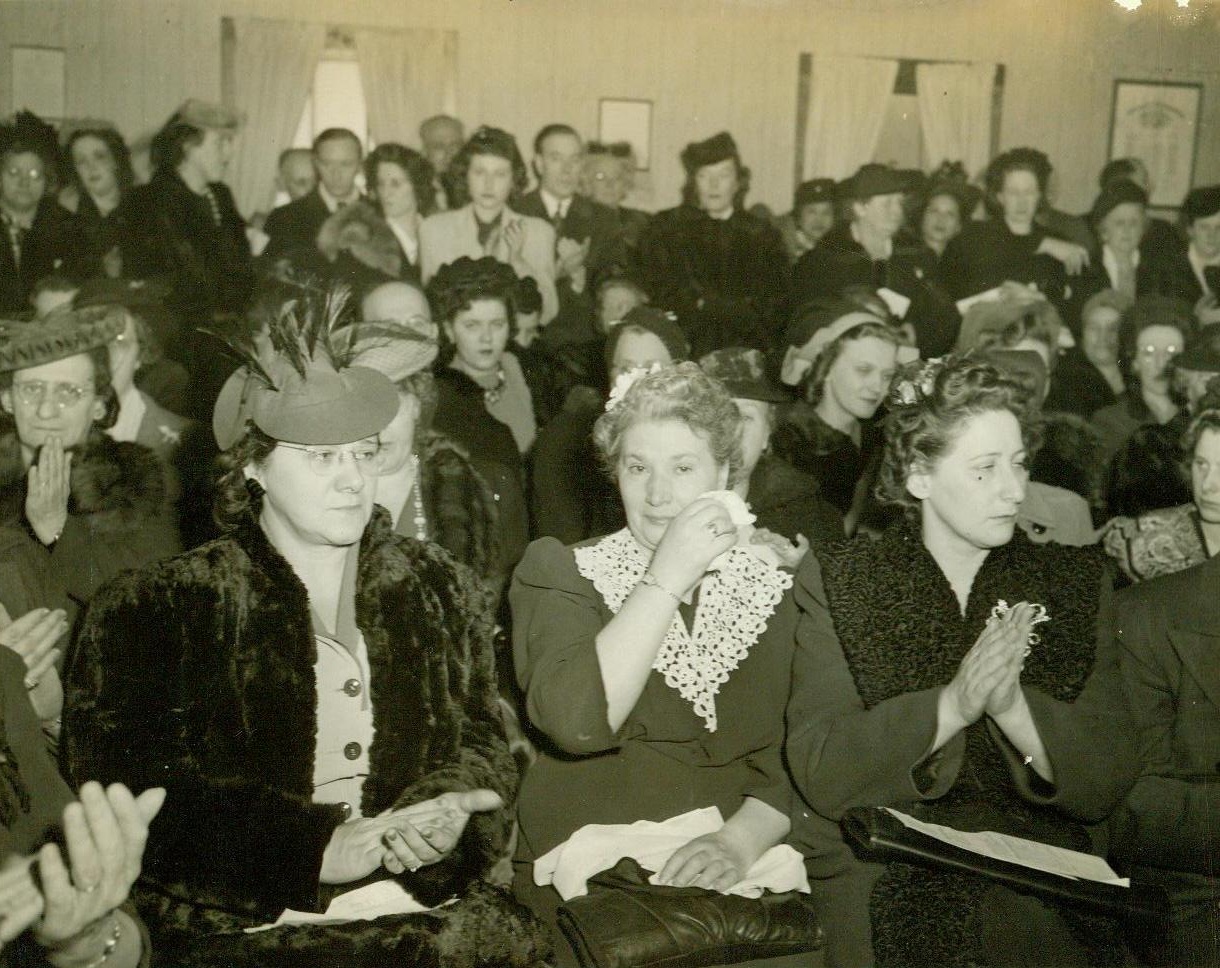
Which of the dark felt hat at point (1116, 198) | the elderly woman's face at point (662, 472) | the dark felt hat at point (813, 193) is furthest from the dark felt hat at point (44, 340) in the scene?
the dark felt hat at point (1116, 198)

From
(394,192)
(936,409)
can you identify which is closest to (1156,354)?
(936,409)

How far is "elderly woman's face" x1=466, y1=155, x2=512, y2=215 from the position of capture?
6664mm

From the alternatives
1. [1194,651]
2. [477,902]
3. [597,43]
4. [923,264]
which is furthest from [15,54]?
[1194,651]

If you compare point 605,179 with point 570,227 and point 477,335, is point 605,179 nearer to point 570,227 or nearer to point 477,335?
point 570,227

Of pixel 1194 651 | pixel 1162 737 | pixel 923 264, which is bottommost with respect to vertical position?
pixel 1162 737

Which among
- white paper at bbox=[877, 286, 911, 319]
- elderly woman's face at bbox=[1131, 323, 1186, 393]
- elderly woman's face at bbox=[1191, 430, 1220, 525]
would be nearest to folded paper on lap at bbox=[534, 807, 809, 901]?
elderly woman's face at bbox=[1191, 430, 1220, 525]

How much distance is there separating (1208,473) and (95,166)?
18.8 feet

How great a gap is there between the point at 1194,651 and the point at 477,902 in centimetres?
192

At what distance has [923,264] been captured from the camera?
676 cm

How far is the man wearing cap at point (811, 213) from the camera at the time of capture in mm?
7815

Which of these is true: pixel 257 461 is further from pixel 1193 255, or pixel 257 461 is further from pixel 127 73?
pixel 1193 255

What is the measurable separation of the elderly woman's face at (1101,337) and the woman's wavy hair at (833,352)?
2.08 meters

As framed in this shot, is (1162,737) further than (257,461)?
Yes

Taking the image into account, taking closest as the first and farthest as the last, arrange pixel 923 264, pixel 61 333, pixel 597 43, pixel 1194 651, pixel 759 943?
1. pixel 759 943
2. pixel 1194 651
3. pixel 61 333
4. pixel 923 264
5. pixel 597 43
